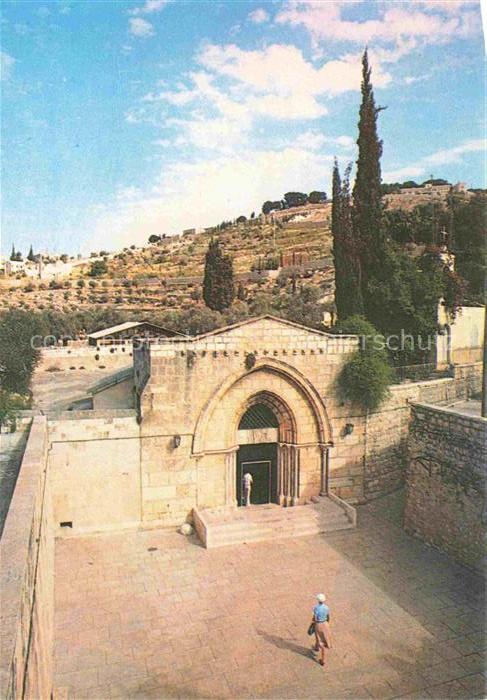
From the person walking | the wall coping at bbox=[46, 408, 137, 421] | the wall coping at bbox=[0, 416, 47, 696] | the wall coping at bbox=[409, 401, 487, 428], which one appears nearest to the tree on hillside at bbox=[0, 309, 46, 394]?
the wall coping at bbox=[46, 408, 137, 421]

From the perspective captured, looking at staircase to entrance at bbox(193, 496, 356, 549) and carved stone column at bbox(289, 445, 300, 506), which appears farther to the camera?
carved stone column at bbox(289, 445, 300, 506)

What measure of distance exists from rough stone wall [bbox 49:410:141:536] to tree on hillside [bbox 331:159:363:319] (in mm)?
10996

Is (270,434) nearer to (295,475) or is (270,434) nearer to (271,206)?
(295,475)

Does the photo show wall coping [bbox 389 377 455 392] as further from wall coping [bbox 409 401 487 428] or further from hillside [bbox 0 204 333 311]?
hillside [bbox 0 204 333 311]

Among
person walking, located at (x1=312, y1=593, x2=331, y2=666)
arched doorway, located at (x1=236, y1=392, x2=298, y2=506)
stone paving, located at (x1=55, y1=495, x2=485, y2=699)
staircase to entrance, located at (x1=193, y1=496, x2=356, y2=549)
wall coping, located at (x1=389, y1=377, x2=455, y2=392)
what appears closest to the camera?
stone paving, located at (x1=55, y1=495, x2=485, y2=699)

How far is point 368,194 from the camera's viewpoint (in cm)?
2189

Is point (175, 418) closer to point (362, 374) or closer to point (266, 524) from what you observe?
point (266, 524)

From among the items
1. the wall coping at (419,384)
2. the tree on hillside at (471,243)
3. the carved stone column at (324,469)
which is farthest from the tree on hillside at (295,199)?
the carved stone column at (324,469)

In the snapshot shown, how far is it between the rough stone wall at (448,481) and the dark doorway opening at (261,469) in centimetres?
395

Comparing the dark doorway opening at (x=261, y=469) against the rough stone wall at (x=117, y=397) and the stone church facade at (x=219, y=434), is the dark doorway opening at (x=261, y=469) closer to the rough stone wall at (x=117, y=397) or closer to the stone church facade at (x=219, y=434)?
the stone church facade at (x=219, y=434)

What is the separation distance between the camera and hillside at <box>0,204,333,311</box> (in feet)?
200

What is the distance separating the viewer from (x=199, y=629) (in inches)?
386

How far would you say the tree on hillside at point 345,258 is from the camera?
69.6 feet

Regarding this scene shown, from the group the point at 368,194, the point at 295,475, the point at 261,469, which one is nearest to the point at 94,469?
the point at 261,469
